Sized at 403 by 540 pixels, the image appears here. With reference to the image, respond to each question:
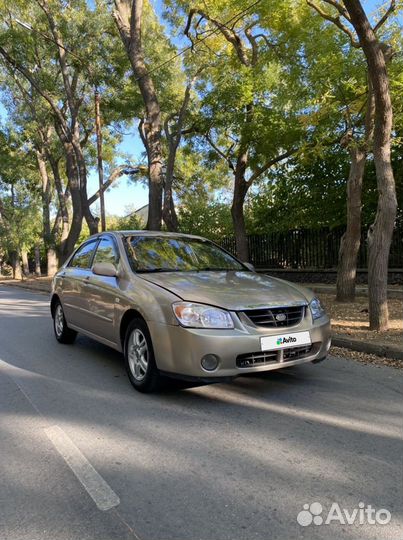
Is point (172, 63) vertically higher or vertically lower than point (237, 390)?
higher

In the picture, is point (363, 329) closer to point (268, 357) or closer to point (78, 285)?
point (268, 357)

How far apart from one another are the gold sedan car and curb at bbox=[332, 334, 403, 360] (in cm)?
167

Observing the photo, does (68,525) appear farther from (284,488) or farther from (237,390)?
(237,390)

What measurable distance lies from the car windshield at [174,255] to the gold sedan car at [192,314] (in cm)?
1

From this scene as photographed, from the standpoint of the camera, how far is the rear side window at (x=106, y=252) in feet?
19.0

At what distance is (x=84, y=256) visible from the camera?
274 inches

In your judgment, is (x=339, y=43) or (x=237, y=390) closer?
(x=237, y=390)

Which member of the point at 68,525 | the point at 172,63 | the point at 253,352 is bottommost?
the point at 68,525

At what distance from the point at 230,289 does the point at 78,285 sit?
8.83ft

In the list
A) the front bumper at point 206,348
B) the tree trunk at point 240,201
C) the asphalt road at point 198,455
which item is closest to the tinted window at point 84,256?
the asphalt road at point 198,455

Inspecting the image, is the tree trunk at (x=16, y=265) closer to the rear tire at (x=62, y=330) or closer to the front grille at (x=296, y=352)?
the rear tire at (x=62, y=330)

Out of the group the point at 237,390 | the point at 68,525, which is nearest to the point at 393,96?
the point at 237,390

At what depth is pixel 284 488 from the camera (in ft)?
9.72

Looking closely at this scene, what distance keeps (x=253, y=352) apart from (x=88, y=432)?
1.53m
